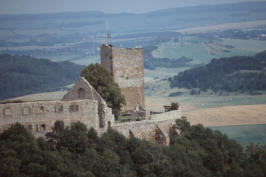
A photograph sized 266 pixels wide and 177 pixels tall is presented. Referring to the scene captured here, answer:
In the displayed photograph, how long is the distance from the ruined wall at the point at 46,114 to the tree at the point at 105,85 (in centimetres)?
584

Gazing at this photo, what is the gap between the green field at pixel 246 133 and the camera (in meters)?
62.6

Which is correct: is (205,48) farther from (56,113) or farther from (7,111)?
(7,111)

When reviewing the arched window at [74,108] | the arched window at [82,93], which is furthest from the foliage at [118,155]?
the arched window at [82,93]

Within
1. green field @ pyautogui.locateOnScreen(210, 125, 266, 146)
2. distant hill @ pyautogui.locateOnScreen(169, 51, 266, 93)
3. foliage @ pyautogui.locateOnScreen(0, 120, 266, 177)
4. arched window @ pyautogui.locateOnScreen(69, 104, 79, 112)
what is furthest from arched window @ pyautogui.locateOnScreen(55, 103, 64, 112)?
distant hill @ pyautogui.locateOnScreen(169, 51, 266, 93)

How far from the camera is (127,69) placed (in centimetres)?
4800

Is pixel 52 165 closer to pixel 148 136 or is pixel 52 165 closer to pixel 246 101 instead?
pixel 148 136

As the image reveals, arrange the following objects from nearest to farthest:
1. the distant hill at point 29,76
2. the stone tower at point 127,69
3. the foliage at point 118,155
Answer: the foliage at point 118,155 < the stone tower at point 127,69 < the distant hill at point 29,76

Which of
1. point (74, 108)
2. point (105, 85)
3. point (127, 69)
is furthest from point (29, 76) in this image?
point (74, 108)

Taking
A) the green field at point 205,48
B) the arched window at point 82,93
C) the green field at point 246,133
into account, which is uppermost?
the green field at point 205,48

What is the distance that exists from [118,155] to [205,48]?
5515 inches

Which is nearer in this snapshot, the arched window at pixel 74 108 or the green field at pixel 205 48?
the arched window at pixel 74 108

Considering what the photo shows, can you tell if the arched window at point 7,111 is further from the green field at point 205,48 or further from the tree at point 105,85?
the green field at point 205,48

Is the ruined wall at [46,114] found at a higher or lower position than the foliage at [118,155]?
higher


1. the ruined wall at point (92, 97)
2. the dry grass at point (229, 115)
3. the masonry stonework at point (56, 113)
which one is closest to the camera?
the masonry stonework at point (56, 113)
